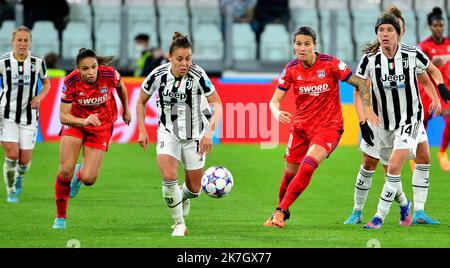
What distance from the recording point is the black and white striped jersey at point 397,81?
10.7 m

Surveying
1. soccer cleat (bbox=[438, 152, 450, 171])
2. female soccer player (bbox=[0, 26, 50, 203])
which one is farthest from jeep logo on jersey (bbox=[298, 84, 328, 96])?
soccer cleat (bbox=[438, 152, 450, 171])

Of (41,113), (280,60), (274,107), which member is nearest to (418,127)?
(274,107)

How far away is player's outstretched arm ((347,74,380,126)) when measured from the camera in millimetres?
10672

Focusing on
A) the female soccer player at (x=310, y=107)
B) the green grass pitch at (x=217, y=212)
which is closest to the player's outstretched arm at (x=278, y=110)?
the female soccer player at (x=310, y=107)

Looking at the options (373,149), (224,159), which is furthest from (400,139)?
(224,159)

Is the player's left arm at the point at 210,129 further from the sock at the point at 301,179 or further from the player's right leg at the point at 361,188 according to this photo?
the player's right leg at the point at 361,188

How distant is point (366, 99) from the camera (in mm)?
10734

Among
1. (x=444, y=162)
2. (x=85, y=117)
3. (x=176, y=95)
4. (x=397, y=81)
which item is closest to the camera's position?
(x=176, y=95)

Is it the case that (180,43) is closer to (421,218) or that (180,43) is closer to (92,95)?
(92,95)

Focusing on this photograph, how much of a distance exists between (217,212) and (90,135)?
6.36 feet

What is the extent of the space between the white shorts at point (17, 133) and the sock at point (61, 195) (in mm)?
2955

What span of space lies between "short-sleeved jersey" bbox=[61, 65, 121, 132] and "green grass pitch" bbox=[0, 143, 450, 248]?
1.11m

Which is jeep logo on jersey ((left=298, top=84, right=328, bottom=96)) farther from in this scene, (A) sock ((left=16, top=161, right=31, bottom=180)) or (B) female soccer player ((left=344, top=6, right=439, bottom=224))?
(A) sock ((left=16, top=161, right=31, bottom=180))

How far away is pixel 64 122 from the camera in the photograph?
10.9 metres
